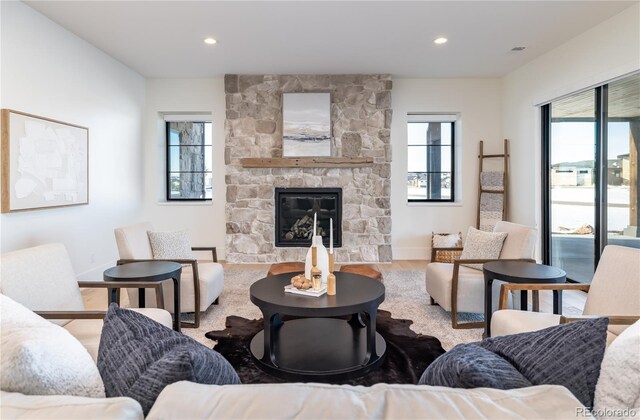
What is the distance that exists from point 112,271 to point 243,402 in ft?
8.07

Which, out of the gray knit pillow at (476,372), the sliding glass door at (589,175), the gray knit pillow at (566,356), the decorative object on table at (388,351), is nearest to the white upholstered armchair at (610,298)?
the decorative object on table at (388,351)

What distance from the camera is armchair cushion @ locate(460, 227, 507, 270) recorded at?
323cm

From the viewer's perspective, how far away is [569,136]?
449cm

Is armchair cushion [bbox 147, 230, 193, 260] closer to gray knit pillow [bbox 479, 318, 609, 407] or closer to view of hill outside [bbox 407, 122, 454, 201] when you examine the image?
gray knit pillow [bbox 479, 318, 609, 407]

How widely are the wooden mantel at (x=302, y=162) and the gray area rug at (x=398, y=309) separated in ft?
5.34

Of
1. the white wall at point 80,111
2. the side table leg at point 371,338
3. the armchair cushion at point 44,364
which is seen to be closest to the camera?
the armchair cushion at point 44,364

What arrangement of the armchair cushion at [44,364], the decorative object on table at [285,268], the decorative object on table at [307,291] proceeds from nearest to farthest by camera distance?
the armchair cushion at [44,364] < the decorative object on table at [307,291] < the decorative object on table at [285,268]

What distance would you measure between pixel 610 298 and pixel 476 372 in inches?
69.4

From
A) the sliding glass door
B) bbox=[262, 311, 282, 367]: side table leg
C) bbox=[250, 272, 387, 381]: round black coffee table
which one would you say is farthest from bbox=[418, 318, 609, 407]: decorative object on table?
the sliding glass door

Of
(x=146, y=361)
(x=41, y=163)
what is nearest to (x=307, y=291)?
(x=146, y=361)

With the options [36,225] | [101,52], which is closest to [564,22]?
[101,52]

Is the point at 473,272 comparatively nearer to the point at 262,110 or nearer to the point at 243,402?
the point at 243,402

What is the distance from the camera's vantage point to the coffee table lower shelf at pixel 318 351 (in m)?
2.18

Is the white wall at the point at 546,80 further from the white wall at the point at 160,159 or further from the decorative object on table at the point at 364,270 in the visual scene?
the white wall at the point at 160,159
